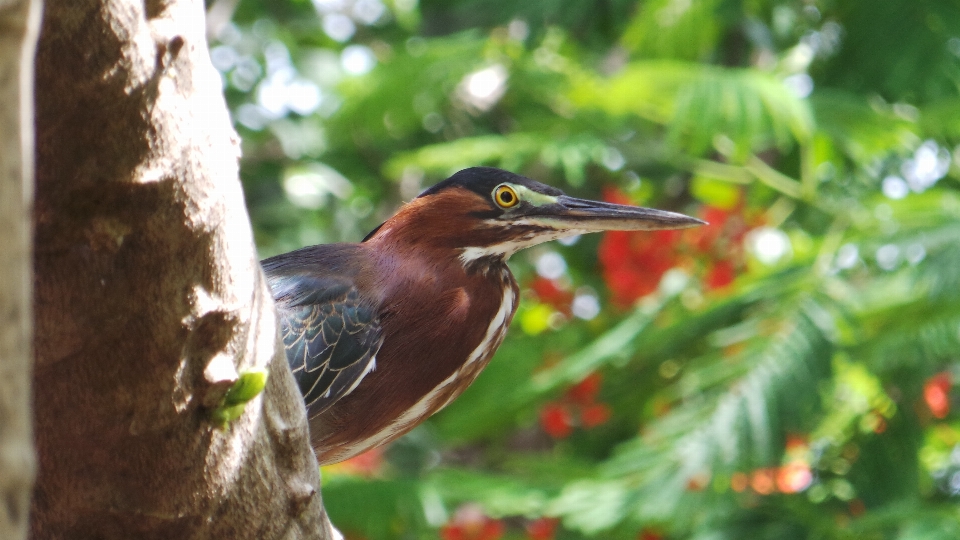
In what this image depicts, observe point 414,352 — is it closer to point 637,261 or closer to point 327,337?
point 327,337

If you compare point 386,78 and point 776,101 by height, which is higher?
point 386,78

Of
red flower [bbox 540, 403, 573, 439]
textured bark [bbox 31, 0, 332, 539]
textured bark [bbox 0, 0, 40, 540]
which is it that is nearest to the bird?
textured bark [bbox 31, 0, 332, 539]

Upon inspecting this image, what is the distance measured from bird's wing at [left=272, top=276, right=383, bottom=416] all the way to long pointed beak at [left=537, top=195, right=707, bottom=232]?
0.57 m

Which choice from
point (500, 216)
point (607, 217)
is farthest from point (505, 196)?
point (607, 217)

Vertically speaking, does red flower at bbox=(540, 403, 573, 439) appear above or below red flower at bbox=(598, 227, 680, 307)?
below

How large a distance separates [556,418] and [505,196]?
2.99 meters

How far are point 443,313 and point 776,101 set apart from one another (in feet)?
8.46

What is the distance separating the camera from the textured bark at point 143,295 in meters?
1.34

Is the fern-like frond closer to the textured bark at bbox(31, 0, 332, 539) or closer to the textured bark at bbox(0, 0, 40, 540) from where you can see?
the textured bark at bbox(31, 0, 332, 539)

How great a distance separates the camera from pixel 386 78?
590cm

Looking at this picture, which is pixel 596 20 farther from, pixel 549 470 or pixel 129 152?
pixel 129 152

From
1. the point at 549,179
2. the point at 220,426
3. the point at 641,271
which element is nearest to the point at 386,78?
the point at 549,179

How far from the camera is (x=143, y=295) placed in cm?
148

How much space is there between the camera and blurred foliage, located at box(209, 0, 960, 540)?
4.34 metres
